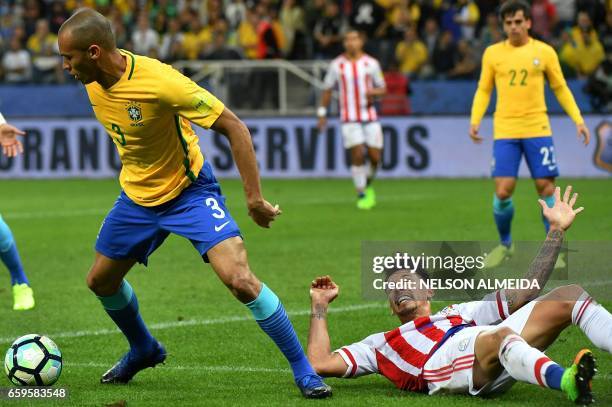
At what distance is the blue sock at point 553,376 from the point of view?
17.0 ft

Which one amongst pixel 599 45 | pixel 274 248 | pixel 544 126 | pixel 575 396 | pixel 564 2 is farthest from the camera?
pixel 564 2

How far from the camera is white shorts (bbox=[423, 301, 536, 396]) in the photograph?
18.6 ft

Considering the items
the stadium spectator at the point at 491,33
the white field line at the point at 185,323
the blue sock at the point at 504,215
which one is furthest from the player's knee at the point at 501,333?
the stadium spectator at the point at 491,33

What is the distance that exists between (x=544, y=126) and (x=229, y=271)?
236 inches

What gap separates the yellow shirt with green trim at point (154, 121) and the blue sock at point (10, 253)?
9.24ft

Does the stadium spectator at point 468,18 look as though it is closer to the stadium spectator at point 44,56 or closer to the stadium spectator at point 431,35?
the stadium spectator at point 431,35

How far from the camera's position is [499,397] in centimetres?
587

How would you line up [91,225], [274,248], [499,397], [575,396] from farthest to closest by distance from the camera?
[91,225], [274,248], [499,397], [575,396]

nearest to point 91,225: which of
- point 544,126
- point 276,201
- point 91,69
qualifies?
point 276,201

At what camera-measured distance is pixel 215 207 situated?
6191mm

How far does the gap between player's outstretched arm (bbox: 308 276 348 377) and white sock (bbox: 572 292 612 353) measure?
1236 millimetres

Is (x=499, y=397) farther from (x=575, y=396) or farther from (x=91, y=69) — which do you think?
(x=91, y=69)

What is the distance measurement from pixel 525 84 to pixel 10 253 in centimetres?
490

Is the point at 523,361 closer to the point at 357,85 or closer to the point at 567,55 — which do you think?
the point at 357,85
